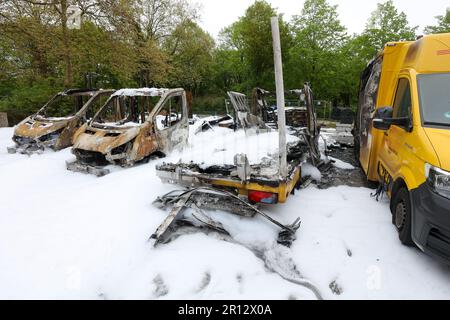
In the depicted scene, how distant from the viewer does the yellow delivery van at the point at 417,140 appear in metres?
2.61

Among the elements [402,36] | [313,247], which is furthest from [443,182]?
[402,36]

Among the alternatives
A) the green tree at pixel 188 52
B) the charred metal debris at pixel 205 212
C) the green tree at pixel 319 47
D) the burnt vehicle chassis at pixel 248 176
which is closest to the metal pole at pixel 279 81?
the burnt vehicle chassis at pixel 248 176

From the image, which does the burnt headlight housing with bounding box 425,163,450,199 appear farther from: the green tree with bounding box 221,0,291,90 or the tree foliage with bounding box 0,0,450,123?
the green tree with bounding box 221,0,291,90

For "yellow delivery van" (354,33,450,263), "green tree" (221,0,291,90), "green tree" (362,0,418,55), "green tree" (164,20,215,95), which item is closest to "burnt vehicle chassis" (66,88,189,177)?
"yellow delivery van" (354,33,450,263)

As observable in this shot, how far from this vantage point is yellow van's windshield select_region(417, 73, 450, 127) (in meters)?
3.16

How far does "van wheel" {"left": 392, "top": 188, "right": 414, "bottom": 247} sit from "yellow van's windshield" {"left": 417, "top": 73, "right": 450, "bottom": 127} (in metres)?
0.85

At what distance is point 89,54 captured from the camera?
15820mm

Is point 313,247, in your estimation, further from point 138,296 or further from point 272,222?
point 138,296

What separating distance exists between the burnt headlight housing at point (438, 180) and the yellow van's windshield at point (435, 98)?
29.8 inches

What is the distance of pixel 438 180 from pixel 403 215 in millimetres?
849

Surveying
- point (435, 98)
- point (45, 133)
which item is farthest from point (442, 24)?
point (45, 133)

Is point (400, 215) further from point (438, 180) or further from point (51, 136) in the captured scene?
point (51, 136)

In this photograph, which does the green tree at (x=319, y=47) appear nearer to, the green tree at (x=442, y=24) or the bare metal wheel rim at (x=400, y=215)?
the green tree at (x=442, y=24)
